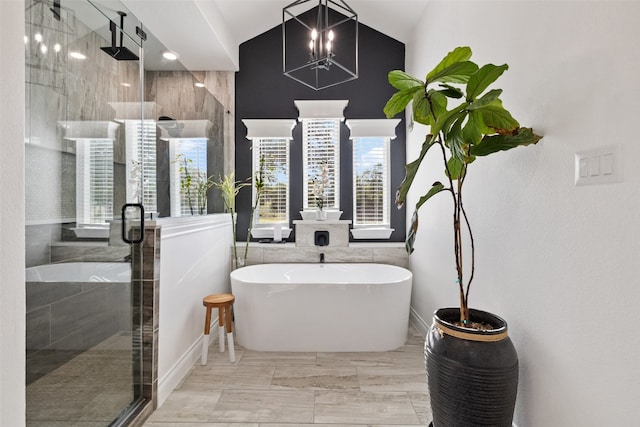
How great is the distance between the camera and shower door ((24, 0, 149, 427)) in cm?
131

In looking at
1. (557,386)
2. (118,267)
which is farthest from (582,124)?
(118,267)

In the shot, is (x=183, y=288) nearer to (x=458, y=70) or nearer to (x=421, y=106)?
(x=421, y=106)

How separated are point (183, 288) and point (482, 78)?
7.32ft

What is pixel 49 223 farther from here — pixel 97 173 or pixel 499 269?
pixel 499 269

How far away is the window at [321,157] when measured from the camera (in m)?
3.76

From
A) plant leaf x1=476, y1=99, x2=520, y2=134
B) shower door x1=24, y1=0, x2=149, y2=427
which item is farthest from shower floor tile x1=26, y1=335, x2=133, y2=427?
plant leaf x1=476, y1=99, x2=520, y2=134

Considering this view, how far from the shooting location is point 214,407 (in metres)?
1.95

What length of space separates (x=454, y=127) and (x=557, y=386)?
1.13m

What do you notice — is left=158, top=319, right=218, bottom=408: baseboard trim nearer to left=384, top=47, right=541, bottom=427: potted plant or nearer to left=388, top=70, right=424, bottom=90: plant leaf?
left=384, top=47, right=541, bottom=427: potted plant

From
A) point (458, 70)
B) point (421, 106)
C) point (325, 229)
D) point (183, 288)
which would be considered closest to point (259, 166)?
point (325, 229)

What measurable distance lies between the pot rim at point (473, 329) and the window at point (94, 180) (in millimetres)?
1721

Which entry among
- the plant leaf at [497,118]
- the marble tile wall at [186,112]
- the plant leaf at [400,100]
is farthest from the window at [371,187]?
the plant leaf at [497,118]

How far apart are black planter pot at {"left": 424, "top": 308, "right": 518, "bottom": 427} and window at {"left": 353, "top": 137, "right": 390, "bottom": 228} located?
2.34 metres

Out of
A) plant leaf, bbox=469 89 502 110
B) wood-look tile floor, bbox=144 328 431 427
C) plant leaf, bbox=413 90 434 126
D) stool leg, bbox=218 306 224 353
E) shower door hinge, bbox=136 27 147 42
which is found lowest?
wood-look tile floor, bbox=144 328 431 427
